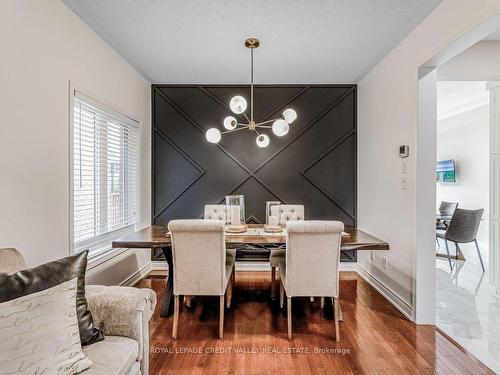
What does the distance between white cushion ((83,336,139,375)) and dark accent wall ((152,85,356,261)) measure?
106 inches

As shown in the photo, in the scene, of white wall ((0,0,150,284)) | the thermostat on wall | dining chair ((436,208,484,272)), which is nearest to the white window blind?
white wall ((0,0,150,284))

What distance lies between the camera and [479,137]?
18.6ft

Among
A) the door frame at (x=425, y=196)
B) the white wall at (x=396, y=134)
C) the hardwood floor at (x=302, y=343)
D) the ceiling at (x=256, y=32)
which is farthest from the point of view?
the door frame at (x=425, y=196)

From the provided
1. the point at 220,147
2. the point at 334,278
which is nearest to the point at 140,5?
the point at 220,147

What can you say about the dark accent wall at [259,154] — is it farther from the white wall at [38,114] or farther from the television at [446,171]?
the television at [446,171]

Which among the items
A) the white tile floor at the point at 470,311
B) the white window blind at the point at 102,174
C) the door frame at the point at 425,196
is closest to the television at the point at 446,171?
the white tile floor at the point at 470,311

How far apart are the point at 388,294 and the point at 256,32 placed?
116 inches

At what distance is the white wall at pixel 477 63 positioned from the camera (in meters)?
2.77

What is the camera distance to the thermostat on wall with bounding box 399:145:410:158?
2631mm

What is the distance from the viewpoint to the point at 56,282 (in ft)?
4.01

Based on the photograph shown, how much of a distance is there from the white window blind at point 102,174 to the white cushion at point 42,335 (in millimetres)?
1401

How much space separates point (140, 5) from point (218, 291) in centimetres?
235

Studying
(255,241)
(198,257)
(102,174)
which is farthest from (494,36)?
(102,174)

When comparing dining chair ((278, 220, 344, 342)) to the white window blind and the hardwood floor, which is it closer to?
the hardwood floor
